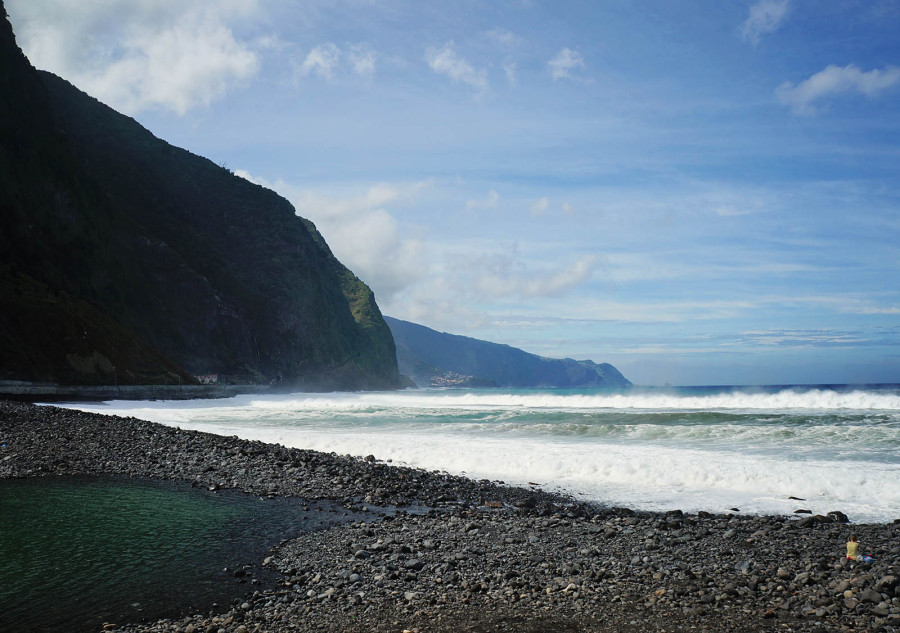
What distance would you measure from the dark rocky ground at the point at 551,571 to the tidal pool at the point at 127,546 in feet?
1.56

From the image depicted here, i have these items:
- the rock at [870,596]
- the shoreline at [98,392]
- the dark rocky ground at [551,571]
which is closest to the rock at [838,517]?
the dark rocky ground at [551,571]

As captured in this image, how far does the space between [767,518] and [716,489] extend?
334 cm

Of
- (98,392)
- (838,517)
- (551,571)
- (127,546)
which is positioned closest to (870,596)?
(551,571)

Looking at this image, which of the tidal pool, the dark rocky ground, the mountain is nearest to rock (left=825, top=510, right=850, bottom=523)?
the dark rocky ground

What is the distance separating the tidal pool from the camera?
22.2ft

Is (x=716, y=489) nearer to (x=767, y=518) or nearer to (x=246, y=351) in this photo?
(x=767, y=518)

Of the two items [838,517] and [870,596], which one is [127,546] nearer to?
[870,596]

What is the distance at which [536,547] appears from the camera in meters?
8.82

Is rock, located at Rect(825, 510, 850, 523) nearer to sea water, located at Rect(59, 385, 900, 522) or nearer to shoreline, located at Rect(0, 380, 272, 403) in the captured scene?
sea water, located at Rect(59, 385, 900, 522)

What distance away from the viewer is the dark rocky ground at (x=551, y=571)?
622cm

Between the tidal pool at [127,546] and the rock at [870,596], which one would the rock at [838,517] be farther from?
the tidal pool at [127,546]

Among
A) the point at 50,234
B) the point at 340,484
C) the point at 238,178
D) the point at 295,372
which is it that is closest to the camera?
the point at 340,484

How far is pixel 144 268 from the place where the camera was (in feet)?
261

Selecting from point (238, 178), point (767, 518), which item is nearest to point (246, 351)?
point (238, 178)
